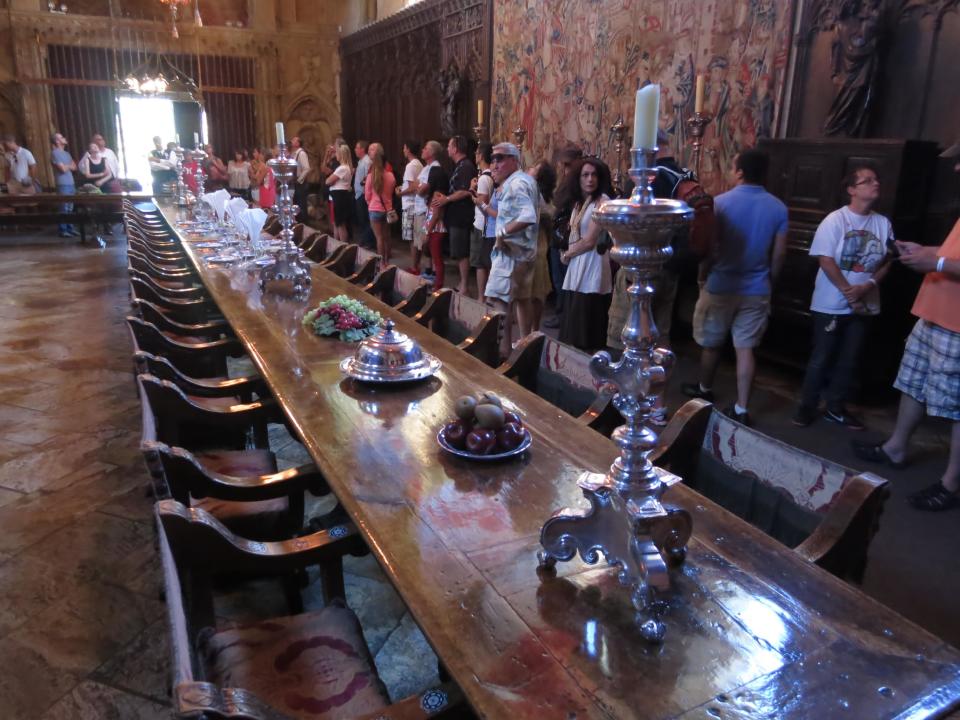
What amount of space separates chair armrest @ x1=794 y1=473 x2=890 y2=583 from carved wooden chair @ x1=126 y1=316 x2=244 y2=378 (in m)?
2.53

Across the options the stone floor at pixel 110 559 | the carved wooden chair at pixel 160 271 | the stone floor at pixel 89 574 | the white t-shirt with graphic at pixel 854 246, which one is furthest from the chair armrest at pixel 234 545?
the white t-shirt with graphic at pixel 854 246

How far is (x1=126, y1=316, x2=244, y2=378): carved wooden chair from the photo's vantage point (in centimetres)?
318

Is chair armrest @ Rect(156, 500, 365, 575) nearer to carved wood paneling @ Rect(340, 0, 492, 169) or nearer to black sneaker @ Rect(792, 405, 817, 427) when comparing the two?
black sneaker @ Rect(792, 405, 817, 427)

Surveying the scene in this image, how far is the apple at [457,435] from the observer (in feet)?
6.75

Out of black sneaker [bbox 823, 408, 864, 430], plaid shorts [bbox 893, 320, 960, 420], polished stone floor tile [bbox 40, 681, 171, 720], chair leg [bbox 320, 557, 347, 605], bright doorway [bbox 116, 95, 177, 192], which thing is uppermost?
bright doorway [bbox 116, 95, 177, 192]

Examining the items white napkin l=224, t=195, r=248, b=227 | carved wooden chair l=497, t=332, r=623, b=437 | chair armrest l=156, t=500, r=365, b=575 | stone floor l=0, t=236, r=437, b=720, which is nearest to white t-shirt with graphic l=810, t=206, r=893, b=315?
carved wooden chair l=497, t=332, r=623, b=437

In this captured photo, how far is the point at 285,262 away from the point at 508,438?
2.94m

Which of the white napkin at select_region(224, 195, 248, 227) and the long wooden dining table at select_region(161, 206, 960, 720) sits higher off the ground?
the white napkin at select_region(224, 195, 248, 227)

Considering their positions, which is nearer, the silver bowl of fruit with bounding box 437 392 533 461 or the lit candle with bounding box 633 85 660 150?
the lit candle with bounding box 633 85 660 150

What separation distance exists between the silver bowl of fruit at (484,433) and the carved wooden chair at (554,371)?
740mm

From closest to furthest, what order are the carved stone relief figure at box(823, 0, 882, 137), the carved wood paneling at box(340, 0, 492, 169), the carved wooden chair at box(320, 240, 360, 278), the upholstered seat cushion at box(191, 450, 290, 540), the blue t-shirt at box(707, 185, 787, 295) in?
the upholstered seat cushion at box(191, 450, 290, 540)
the blue t-shirt at box(707, 185, 787, 295)
the carved stone relief figure at box(823, 0, 882, 137)
the carved wooden chair at box(320, 240, 360, 278)
the carved wood paneling at box(340, 0, 492, 169)

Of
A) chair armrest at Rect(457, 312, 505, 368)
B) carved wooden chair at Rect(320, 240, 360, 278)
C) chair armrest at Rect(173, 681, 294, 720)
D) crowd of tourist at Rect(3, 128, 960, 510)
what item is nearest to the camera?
chair armrest at Rect(173, 681, 294, 720)

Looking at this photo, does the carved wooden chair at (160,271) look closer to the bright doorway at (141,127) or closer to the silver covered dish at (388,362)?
the silver covered dish at (388,362)

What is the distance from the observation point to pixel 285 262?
4547 mm
